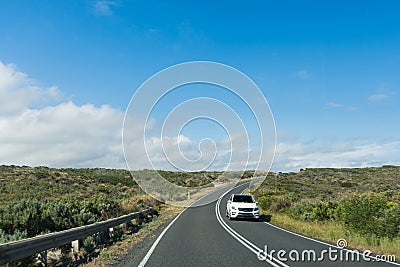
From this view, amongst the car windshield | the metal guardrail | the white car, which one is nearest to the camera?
the metal guardrail

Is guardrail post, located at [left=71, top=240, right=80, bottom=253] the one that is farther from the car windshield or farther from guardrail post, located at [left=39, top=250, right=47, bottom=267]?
the car windshield

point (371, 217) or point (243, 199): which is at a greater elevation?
point (243, 199)

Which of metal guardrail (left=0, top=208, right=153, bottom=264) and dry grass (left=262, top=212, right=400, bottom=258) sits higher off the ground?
metal guardrail (left=0, top=208, right=153, bottom=264)

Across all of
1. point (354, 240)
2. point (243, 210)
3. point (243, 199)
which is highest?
point (243, 199)

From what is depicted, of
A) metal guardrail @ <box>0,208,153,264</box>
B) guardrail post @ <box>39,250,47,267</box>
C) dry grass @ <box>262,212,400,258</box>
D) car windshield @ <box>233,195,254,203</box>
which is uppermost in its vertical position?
car windshield @ <box>233,195,254,203</box>

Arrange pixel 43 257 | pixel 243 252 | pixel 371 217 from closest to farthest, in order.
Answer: pixel 43 257 < pixel 243 252 < pixel 371 217

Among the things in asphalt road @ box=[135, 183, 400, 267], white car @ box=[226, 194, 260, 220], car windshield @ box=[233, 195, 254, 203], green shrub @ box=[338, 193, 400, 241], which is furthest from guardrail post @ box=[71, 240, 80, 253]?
car windshield @ box=[233, 195, 254, 203]

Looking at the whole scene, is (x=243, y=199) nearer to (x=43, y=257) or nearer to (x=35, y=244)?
(x=43, y=257)

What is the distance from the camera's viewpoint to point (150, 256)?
35.5ft

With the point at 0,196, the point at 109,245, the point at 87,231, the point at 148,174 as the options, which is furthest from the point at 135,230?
the point at 148,174

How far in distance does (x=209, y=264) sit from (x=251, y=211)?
14755 millimetres

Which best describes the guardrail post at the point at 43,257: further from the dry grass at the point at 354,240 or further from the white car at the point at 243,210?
the white car at the point at 243,210

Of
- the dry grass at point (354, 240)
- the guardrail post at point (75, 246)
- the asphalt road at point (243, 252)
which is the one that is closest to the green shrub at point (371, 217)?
the dry grass at point (354, 240)

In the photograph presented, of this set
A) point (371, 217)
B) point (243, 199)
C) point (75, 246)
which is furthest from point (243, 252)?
point (243, 199)
